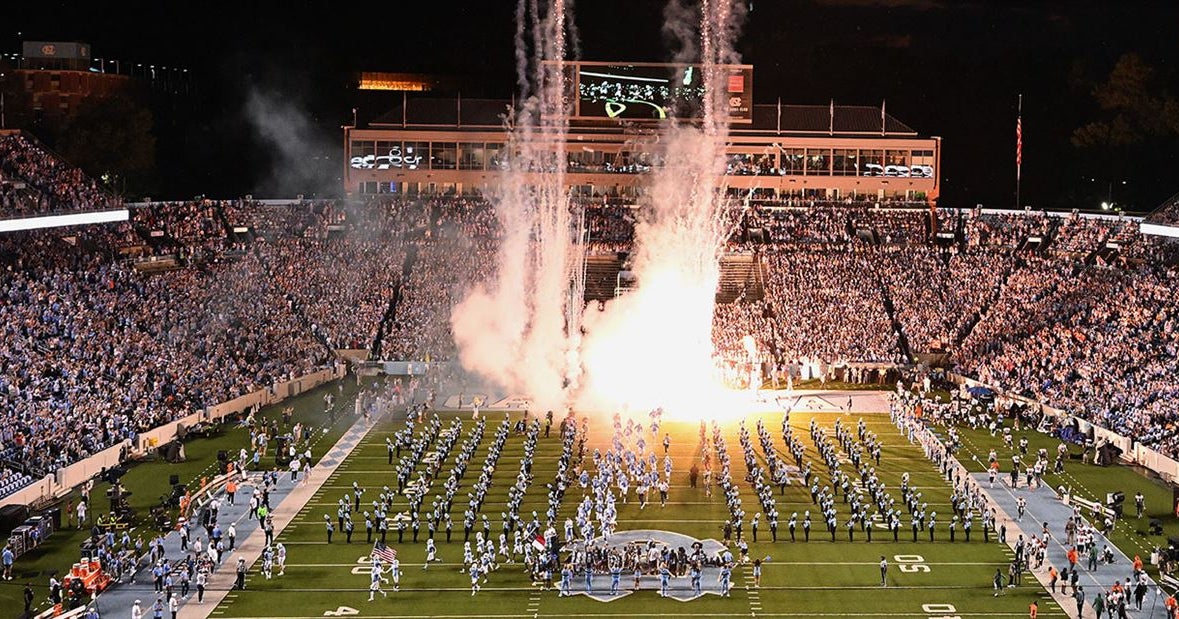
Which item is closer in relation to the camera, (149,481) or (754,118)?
(149,481)

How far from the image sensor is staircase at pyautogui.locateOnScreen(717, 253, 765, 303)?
47625mm

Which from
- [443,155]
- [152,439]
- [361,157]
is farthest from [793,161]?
[152,439]

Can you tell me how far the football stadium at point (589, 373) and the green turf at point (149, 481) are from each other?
13 centimetres

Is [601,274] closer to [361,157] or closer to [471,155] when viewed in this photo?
[471,155]

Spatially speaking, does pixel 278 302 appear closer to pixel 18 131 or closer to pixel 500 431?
pixel 18 131

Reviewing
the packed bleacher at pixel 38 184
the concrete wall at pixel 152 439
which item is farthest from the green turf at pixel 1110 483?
the packed bleacher at pixel 38 184

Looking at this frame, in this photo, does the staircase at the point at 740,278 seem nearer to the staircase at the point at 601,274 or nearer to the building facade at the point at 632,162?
the staircase at the point at 601,274

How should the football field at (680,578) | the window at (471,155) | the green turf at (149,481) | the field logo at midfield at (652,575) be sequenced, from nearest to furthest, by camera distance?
the football field at (680,578) < the field logo at midfield at (652,575) < the green turf at (149,481) < the window at (471,155)

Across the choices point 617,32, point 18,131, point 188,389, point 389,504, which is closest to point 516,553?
point 389,504

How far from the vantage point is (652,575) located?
71.7 ft

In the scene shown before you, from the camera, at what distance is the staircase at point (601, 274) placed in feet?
159

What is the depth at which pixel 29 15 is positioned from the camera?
72688mm

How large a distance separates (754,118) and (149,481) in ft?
127

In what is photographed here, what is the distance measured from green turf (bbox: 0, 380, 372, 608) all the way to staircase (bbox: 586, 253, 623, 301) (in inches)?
445
